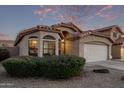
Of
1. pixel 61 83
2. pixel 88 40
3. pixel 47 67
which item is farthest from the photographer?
pixel 88 40

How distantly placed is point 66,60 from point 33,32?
6861 mm

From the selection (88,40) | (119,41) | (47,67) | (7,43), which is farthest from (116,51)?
(47,67)

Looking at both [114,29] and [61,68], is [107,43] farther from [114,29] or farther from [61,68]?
[61,68]

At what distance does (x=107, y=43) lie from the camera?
18.3 meters

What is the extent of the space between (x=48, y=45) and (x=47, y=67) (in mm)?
6698

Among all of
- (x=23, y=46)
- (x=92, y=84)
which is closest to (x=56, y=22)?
(x=23, y=46)

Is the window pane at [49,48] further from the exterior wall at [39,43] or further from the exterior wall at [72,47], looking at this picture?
the exterior wall at [72,47]

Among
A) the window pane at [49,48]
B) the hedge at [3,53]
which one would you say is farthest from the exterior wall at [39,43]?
the hedge at [3,53]

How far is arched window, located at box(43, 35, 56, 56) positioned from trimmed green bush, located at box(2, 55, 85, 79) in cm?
611

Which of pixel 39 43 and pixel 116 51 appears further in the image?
pixel 116 51

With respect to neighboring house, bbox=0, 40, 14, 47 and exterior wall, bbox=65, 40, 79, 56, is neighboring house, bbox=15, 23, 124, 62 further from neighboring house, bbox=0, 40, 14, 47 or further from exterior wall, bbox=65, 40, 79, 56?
neighboring house, bbox=0, 40, 14, 47

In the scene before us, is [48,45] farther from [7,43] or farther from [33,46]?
[7,43]

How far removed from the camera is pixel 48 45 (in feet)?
48.0

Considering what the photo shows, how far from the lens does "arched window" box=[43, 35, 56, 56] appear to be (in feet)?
47.4
